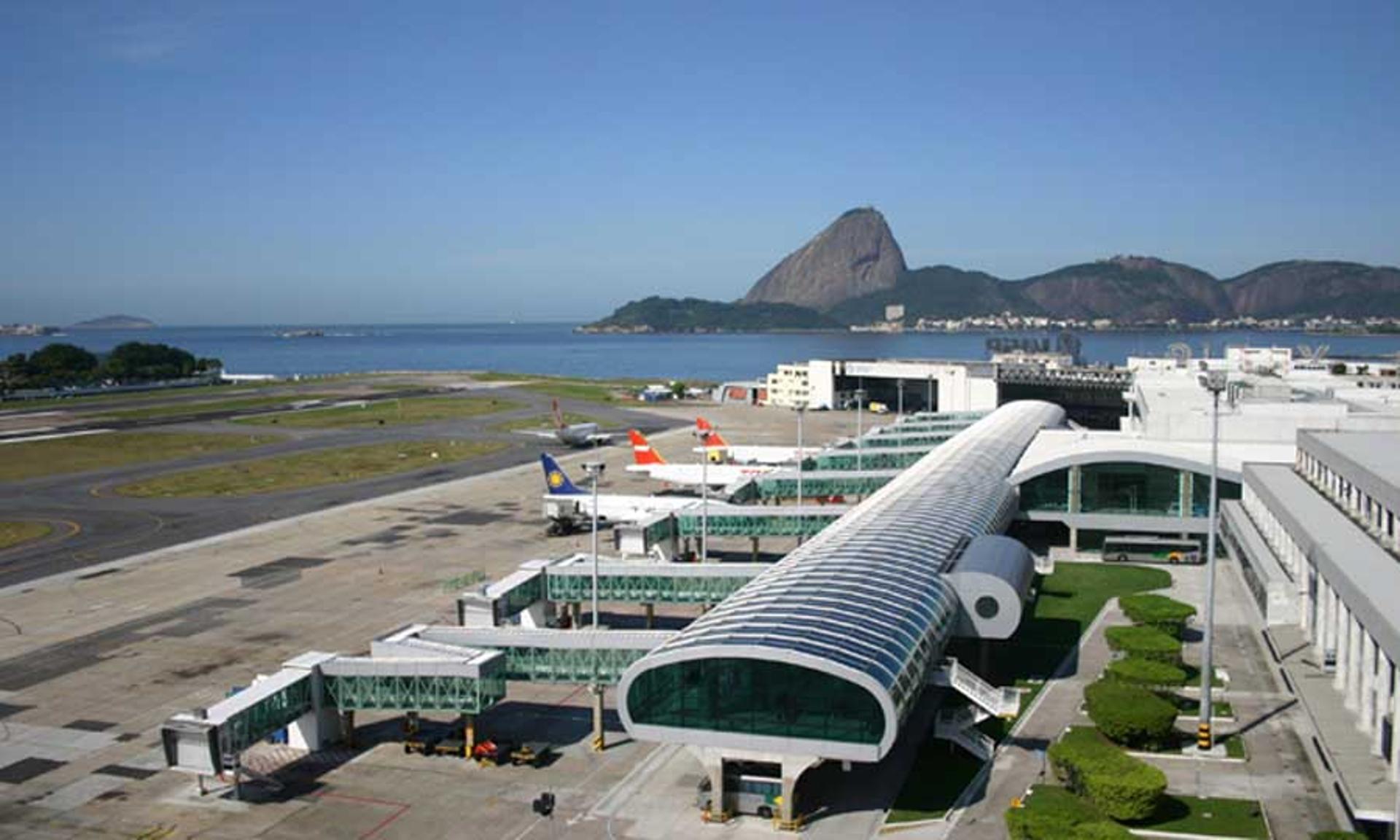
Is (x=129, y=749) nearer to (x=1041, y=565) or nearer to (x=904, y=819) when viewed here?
(x=904, y=819)

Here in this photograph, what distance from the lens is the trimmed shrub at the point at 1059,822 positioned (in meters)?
32.9

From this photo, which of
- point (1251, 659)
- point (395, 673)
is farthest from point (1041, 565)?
point (395, 673)

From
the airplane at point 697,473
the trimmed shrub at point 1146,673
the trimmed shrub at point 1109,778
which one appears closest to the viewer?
the trimmed shrub at point 1109,778

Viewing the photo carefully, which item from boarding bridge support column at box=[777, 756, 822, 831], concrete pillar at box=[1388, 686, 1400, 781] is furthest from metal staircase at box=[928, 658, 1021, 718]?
concrete pillar at box=[1388, 686, 1400, 781]

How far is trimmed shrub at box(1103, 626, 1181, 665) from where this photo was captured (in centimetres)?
5269

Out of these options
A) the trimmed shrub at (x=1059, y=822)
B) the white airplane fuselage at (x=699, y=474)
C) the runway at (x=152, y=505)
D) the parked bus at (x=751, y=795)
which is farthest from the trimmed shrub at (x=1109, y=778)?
the runway at (x=152, y=505)

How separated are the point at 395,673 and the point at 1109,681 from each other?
31171 millimetres

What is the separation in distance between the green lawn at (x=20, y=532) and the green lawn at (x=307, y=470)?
14.1 metres

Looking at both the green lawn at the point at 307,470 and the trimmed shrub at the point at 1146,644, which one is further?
the green lawn at the point at 307,470

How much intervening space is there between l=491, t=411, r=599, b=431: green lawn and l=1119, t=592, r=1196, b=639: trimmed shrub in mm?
119041

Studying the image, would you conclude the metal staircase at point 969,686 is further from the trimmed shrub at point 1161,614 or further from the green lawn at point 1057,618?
the trimmed shrub at point 1161,614

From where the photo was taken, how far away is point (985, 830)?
3881cm

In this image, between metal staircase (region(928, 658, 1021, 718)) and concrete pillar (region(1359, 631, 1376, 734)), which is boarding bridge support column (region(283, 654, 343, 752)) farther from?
concrete pillar (region(1359, 631, 1376, 734))

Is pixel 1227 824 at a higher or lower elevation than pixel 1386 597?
lower
